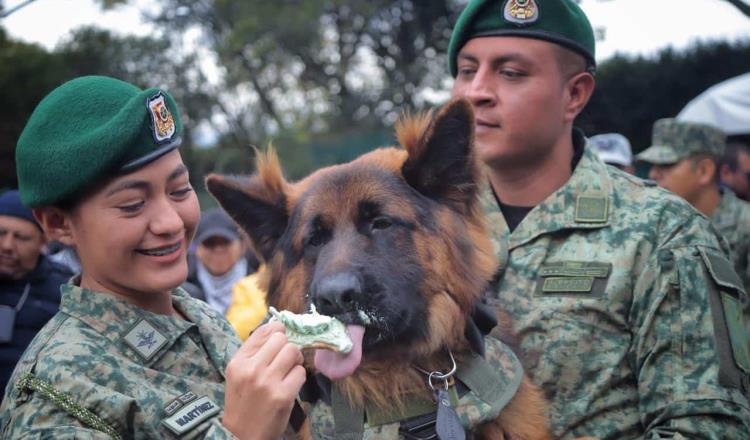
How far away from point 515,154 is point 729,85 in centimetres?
1005

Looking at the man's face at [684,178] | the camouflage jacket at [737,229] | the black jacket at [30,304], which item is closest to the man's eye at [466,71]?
the black jacket at [30,304]

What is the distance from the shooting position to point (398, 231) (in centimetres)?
284

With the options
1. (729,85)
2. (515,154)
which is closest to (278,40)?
(729,85)

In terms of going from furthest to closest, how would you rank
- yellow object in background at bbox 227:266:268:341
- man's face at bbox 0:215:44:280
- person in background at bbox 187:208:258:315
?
1. person in background at bbox 187:208:258:315
2. man's face at bbox 0:215:44:280
3. yellow object in background at bbox 227:266:268:341

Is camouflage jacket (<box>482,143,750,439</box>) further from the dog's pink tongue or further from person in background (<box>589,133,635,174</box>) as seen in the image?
person in background (<box>589,133,635,174</box>)

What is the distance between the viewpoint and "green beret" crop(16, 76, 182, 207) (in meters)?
2.28

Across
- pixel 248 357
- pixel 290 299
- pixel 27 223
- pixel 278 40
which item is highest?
pixel 248 357

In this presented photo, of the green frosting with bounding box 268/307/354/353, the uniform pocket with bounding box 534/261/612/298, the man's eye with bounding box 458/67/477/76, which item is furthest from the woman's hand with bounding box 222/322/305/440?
the man's eye with bounding box 458/67/477/76

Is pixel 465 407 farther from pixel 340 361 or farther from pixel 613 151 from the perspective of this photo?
pixel 613 151

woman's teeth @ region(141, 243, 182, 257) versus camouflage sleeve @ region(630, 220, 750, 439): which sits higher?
woman's teeth @ region(141, 243, 182, 257)

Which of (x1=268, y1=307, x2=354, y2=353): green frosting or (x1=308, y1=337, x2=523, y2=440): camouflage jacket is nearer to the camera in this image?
(x1=268, y1=307, x2=354, y2=353): green frosting

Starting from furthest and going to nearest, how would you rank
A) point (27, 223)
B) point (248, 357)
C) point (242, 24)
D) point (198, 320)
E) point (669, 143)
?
point (242, 24) → point (669, 143) → point (27, 223) → point (198, 320) → point (248, 357)

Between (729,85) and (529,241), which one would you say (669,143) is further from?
(729,85)

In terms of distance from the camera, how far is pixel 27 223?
602 centimetres
